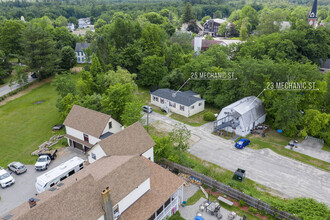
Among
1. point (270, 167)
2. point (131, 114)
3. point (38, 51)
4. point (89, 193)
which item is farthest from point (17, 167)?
point (38, 51)

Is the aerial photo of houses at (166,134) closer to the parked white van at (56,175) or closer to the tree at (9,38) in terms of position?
the parked white van at (56,175)

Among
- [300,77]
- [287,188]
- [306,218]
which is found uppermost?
[300,77]

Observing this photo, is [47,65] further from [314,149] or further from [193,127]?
[314,149]

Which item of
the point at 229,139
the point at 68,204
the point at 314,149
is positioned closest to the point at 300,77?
the point at 314,149

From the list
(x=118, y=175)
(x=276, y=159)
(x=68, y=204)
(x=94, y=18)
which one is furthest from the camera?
(x=94, y=18)

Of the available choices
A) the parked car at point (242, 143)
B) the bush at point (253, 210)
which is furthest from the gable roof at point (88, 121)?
the bush at point (253, 210)

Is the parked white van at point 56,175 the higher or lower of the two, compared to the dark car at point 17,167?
higher

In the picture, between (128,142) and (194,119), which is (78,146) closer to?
(128,142)
